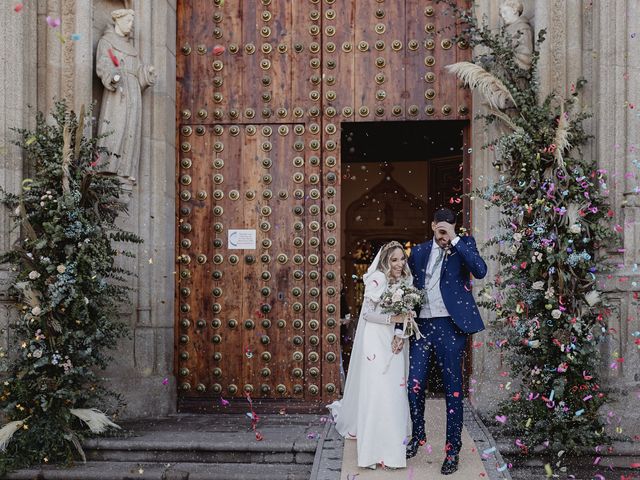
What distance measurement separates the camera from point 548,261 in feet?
19.8

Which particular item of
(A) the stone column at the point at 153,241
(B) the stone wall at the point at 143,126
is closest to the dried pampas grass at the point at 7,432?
(B) the stone wall at the point at 143,126

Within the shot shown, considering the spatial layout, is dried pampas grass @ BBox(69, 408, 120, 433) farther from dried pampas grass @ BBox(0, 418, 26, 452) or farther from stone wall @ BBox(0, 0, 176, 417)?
stone wall @ BBox(0, 0, 176, 417)

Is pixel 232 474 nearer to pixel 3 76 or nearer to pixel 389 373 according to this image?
pixel 389 373

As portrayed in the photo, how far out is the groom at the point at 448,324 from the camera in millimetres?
5461

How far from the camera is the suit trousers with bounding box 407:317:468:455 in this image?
17.9 feet

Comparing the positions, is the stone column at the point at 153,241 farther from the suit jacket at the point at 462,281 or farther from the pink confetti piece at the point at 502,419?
the pink confetti piece at the point at 502,419

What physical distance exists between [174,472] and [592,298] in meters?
3.26

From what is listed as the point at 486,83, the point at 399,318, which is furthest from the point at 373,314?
the point at 486,83

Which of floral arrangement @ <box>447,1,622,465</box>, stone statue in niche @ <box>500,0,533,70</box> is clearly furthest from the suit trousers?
stone statue in niche @ <box>500,0,533,70</box>

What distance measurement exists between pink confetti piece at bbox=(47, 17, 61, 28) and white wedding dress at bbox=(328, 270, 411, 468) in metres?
3.37

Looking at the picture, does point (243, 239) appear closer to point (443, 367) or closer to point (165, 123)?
point (165, 123)

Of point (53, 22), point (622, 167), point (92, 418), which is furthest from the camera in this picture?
point (53, 22)

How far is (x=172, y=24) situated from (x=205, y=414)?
3652 millimetres

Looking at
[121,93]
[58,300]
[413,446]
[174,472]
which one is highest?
[121,93]
